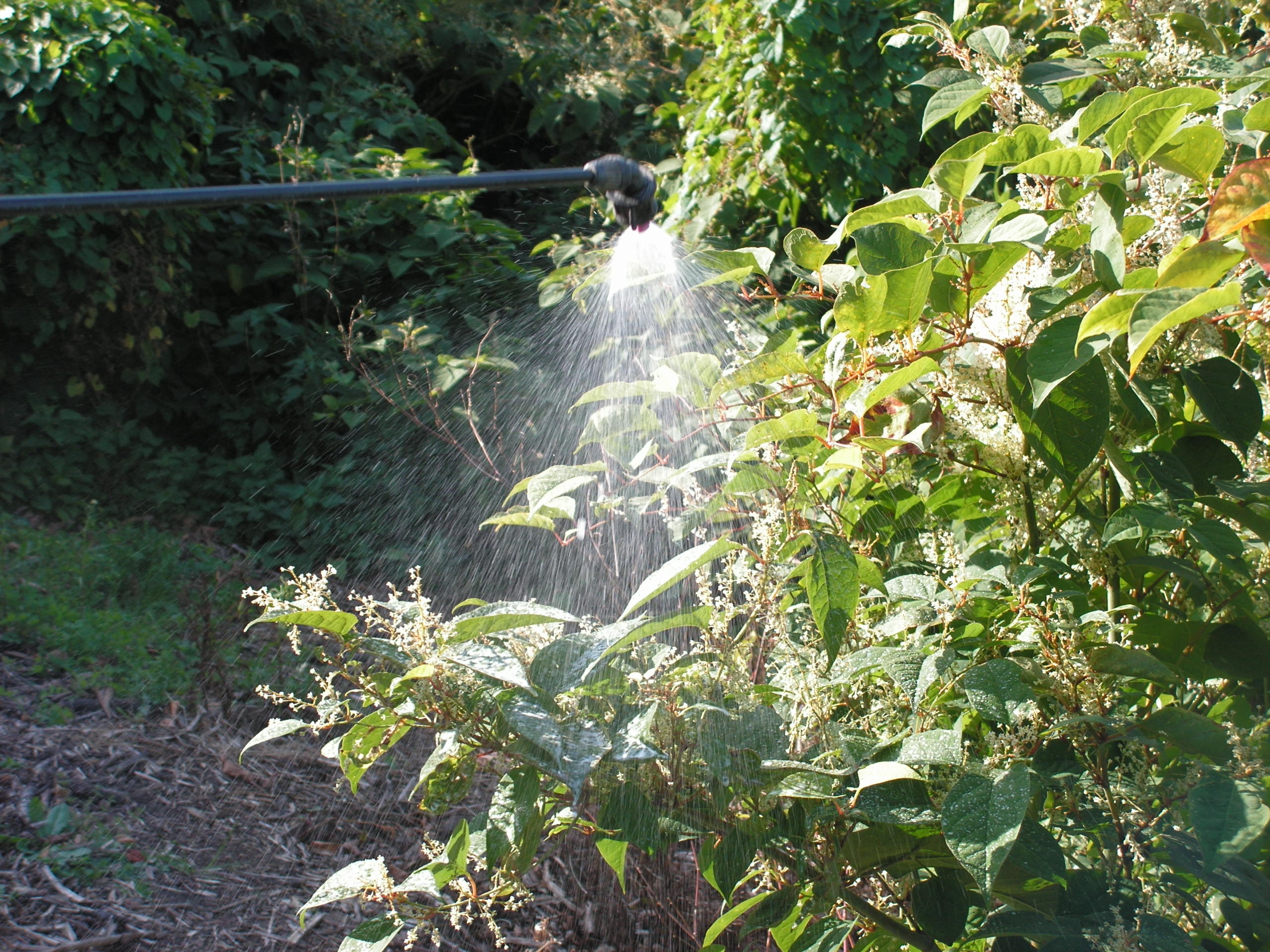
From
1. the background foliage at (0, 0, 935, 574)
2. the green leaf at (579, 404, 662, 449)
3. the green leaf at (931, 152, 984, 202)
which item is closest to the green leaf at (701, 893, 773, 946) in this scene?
the green leaf at (579, 404, 662, 449)

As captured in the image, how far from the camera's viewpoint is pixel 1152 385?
951 millimetres

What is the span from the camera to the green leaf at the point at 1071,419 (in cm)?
84

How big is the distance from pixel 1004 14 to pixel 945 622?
103 inches

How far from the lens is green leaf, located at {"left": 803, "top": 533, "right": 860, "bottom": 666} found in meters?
0.85

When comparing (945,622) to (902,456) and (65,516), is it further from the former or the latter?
(65,516)

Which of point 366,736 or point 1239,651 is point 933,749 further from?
point 366,736

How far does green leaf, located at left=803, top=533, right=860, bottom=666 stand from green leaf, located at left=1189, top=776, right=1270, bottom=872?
296mm

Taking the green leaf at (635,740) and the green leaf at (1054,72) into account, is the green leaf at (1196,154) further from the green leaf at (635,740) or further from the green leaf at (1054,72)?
the green leaf at (635,740)

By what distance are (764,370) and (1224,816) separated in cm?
53

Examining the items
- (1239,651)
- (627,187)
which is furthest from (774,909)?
(627,187)

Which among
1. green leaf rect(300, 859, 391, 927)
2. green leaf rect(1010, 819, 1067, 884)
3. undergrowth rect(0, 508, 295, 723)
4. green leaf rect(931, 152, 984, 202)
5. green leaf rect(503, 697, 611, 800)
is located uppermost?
green leaf rect(931, 152, 984, 202)

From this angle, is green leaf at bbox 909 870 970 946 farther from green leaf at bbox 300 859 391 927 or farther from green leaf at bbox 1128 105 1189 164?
green leaf at bbox 1128 105 1189 164

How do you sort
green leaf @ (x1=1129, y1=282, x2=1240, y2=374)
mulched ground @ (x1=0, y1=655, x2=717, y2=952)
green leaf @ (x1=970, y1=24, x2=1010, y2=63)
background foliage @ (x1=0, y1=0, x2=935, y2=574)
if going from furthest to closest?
background foliage @ (x1=0, y1=0, x2=935, y2=574) < mulched ground @ (x1=0, y1=655, x2=717, y2=952) < green leaf @ (x1=970, y1=24, x2=1010, y2=63) < green leaf @ (x1=1129, y1=282, x2=1240, y2=374)

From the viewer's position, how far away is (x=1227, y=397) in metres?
0.88
